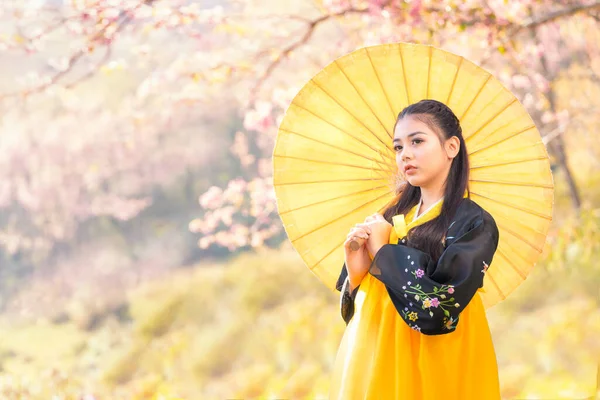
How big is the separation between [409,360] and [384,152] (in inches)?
19.9

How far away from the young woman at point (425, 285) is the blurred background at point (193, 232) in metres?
2.87

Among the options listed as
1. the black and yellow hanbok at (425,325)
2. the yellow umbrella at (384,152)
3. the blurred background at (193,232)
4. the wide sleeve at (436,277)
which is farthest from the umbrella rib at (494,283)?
the blurred background at (193,232)

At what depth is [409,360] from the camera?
4.39 feet

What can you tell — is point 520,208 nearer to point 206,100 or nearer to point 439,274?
point 439,274

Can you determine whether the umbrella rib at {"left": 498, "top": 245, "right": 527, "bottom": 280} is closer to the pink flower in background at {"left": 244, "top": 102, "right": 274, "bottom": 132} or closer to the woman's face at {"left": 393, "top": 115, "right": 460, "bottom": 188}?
the woman's face at {"left": 393, "top": 115, "right": 460, "bottom": 188}

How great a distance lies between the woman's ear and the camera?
4.70ft

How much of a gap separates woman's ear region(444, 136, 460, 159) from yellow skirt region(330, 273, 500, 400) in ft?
1.08

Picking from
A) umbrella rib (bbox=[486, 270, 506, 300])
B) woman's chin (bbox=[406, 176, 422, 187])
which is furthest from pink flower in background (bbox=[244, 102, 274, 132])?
woman's chin (bbox=[406, 176, 422, 187])

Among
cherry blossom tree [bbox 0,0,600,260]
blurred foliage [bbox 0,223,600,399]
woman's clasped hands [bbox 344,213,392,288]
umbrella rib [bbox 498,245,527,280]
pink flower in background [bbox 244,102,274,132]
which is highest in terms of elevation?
cherry blossom tree [bbox 0,0,600,260]

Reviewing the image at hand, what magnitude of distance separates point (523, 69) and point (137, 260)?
11.1ft

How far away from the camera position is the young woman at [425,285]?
4.22 ft

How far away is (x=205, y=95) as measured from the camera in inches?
171

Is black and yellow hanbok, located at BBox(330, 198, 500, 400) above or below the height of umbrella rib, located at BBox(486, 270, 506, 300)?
below

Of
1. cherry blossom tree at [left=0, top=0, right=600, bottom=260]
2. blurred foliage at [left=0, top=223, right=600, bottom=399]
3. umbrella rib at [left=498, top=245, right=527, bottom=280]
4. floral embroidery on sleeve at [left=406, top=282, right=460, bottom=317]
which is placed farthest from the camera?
cherry blossom tree at [left=0, top=0, right=600, bottom=260]
